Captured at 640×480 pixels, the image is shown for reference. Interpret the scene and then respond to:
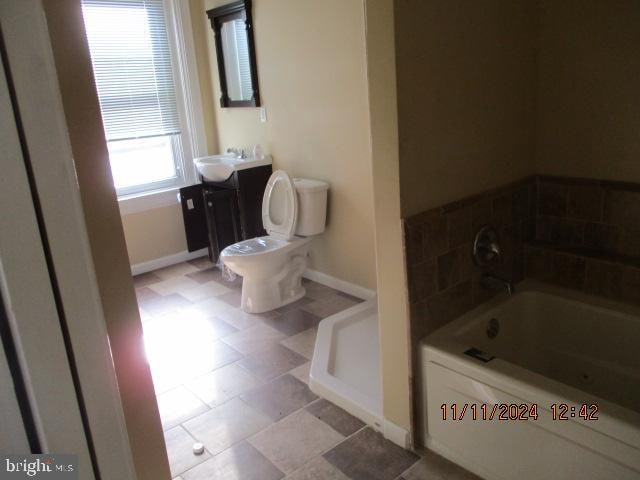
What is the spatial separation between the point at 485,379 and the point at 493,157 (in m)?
0.93

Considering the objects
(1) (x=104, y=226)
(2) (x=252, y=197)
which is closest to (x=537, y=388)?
(1) (x=104, y=226)

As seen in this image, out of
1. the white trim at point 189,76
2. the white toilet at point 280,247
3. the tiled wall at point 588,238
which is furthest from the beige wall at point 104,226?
the white trim at point 189,76

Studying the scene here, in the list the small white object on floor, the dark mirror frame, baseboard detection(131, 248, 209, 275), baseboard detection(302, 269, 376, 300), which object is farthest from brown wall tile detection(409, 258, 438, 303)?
baseboard detection(131, 248, 209, 275)

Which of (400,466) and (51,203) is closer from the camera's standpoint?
(51,203)

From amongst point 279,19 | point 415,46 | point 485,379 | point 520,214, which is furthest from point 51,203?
point 279,19

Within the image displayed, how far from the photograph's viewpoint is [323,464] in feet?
6.70

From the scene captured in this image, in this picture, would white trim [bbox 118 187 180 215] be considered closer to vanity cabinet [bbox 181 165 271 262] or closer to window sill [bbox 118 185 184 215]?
window sill [bbox 118 185 184 215]

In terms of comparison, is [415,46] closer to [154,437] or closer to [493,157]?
[493,157]

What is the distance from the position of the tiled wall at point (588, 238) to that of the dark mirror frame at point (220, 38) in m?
2.37

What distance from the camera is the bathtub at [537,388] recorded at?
1534mm

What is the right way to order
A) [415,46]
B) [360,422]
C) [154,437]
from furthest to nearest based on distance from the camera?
[360,422], [415,46], [154,437]

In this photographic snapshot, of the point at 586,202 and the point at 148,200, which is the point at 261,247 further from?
the point at 586,202

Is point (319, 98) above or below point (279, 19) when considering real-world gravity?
below

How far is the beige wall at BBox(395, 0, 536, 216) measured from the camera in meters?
1.75
